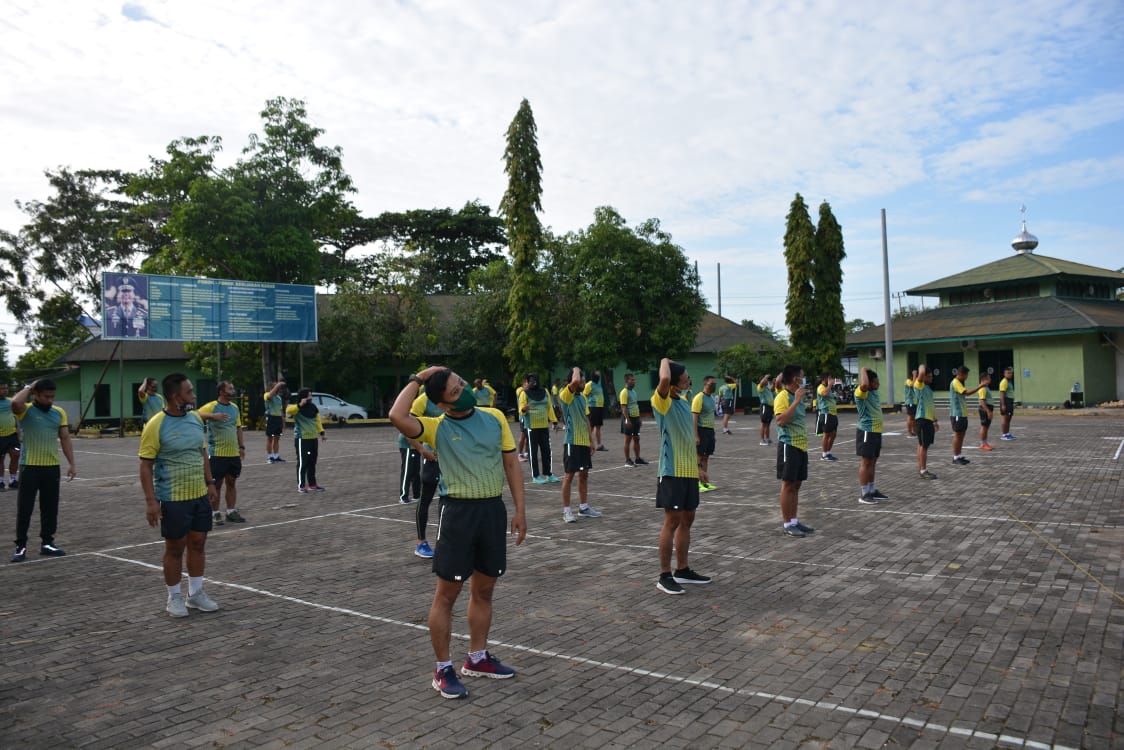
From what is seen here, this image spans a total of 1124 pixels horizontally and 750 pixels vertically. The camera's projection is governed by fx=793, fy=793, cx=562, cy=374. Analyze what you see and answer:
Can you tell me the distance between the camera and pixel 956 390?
16.0 metres

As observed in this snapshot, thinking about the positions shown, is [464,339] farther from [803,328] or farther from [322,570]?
[322,570]

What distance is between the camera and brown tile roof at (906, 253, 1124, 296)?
3794cm

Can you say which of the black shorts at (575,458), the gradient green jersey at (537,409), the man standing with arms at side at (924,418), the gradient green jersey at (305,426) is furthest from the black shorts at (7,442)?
the man standing with arms at side at (924,418)

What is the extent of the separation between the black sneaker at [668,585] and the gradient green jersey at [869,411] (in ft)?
19.2

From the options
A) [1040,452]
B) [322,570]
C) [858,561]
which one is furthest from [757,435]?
[322,570]

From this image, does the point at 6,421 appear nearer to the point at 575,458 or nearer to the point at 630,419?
the point at 575,458

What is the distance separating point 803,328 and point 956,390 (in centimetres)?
2372

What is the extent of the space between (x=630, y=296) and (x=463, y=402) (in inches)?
1308

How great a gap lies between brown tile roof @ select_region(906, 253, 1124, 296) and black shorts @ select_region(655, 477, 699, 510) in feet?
123

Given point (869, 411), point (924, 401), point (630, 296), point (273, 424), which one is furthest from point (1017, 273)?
point (273, 424)

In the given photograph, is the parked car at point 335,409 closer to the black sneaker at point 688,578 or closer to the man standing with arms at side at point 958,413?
the man standing with arms at side at point 958,413

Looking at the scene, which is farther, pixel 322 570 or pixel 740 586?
pixel 322 570

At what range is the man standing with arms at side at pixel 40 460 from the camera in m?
8.96

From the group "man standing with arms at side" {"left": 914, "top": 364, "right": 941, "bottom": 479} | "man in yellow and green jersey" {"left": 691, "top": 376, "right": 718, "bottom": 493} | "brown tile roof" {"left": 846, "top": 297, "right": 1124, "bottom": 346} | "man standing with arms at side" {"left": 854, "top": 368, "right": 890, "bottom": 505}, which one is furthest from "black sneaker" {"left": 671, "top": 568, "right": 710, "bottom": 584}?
"brown tile roof" {"left": 846, "top": 297, "right": 1124, "bottom": 346}
